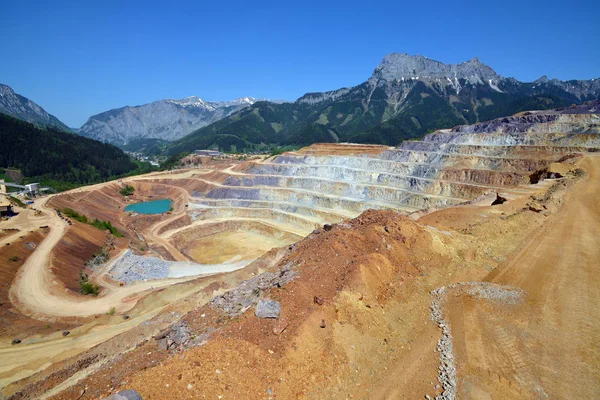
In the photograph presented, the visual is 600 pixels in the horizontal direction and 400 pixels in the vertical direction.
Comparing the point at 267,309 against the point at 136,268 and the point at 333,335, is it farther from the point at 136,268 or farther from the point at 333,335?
the point at 136,268

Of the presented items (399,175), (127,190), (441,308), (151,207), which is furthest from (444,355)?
(127,190)

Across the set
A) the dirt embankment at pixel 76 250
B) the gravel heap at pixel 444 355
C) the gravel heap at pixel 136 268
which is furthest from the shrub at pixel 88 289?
the gravel heap at pixel 444 355

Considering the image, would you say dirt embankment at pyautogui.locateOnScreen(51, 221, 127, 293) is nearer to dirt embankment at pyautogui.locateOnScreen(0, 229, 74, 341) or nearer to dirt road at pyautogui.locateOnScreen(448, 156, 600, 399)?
dirt embankment at pyautogui.locateOnScreen(0, 229, 74, 341)

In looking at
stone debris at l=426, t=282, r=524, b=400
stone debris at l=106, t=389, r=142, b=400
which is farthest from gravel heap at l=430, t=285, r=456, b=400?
stone debris at l=106, t=389, r=142, b=400

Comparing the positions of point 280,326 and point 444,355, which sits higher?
point 280,326

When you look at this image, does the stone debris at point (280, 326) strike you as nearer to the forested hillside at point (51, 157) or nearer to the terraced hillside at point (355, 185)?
the terraced hillside at point (355, 185)
